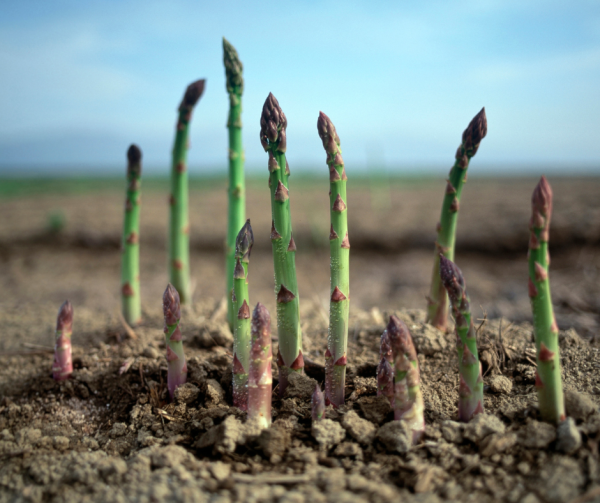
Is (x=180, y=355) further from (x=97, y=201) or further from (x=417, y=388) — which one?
(x=97, y=201)

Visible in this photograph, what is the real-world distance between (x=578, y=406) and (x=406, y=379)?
0.76 m

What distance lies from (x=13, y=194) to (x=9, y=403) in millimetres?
19316

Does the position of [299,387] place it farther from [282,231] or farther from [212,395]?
[282,231]

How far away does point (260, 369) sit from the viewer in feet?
6.89

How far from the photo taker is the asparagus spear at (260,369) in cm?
209

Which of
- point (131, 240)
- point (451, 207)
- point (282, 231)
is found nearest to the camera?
point (282, 231)

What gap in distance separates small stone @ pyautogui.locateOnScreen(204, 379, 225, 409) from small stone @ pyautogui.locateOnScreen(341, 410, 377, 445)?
68 cm

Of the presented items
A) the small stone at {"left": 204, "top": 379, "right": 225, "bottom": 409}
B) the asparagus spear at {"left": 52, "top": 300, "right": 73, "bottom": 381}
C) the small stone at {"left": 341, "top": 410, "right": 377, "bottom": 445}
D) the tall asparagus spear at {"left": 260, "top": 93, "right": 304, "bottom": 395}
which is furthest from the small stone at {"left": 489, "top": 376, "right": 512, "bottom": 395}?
the asparagus spear at {"left": 52, "top": 300, "right": 73, "bottom": 381}

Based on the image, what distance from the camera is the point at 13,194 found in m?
19.0

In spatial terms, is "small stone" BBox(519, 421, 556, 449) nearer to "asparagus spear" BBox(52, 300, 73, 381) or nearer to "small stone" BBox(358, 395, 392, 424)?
"small stone" BBox(358, 395, 392, 424)

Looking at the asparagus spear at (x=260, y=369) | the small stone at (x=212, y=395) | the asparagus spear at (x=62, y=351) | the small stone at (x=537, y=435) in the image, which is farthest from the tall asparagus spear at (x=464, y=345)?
the asparagus spear at (x=62, y=351)

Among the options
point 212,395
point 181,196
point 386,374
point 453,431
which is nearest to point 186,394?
point 212,395

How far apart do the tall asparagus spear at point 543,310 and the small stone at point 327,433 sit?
89cm

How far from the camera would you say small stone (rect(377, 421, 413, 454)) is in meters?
1.96
